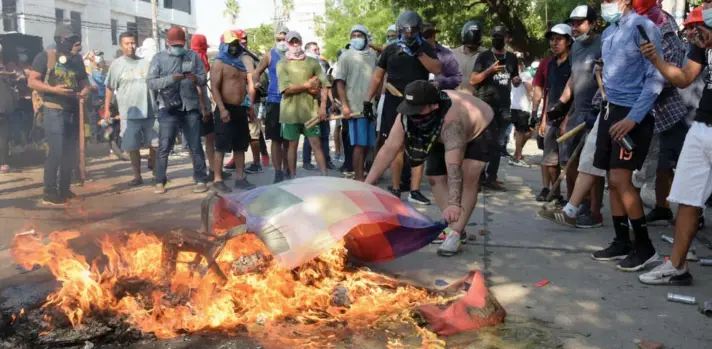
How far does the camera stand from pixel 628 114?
Answer: 4.88 metres

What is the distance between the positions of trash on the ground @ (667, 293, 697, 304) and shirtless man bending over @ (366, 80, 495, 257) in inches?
58.5

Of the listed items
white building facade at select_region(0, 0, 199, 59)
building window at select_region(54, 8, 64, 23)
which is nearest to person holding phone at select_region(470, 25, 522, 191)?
white building facade at select_region(0, 0, 199, 59)

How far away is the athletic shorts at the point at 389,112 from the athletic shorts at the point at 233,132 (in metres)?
1.96

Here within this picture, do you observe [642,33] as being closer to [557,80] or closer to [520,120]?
[557,80]

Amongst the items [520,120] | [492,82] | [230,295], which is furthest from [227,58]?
[520,120]

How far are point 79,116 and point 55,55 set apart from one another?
769 mm

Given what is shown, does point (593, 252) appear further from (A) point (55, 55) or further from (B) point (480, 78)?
(A) point (55, 55)

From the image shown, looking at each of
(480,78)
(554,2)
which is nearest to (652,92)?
(480,78)

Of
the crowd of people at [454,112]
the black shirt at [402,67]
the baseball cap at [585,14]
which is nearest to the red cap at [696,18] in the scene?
the crowd of people at [454,112]

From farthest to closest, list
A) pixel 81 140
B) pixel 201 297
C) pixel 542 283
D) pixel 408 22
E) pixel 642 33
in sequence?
pixel 81 140 → pixel 408 22 → pixel 542 283 → pixel 642 33 → pixel 201 297

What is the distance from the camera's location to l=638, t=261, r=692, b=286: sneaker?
4641 millimetres

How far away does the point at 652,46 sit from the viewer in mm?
4348

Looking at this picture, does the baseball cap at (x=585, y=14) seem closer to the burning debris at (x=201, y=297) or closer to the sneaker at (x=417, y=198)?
the sneaker at (x=417, y=198)

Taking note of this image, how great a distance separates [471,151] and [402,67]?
221 centimetres
